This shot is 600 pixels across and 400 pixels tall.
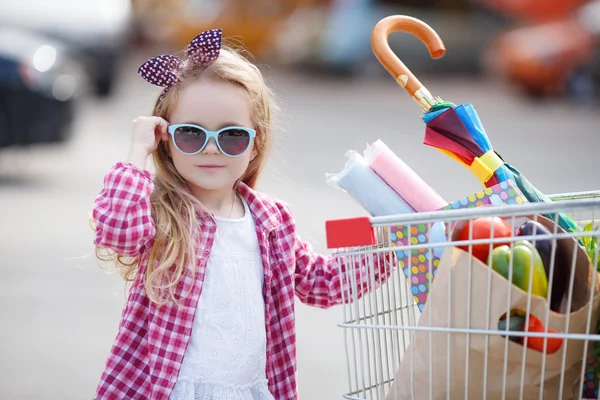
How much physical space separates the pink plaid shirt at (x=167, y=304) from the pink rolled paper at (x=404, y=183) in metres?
0.21

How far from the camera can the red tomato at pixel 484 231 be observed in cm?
230

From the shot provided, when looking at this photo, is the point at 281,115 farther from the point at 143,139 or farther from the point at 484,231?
the point at 484,231

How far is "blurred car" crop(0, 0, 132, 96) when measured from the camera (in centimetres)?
1265

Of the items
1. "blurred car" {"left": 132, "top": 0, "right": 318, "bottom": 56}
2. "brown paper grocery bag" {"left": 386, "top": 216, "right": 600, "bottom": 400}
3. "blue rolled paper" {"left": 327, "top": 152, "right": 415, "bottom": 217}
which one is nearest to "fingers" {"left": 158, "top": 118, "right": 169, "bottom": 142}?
"blue rolled paper" {"left": 327, "top": 152, "right": 415, "bottom": 217}

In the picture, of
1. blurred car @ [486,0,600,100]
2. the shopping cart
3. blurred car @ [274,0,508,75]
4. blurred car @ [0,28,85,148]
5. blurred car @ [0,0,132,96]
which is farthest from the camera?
blurred car @ [274,0,508,75]

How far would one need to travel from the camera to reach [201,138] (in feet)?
8.87

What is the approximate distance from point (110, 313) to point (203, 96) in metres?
2.95

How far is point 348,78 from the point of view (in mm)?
19531

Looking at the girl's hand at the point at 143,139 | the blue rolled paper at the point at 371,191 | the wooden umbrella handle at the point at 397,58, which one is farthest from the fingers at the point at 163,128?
the wooden umbrella handle at the point at 397,58

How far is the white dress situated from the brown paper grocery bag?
1.92ft

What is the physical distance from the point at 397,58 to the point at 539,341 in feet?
3.05

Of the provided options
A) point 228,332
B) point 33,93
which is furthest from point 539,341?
point 33,93

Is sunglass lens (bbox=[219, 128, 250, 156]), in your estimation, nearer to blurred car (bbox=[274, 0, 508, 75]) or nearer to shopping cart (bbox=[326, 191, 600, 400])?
shopping cart (bbox=[326, 191, 600, 400])

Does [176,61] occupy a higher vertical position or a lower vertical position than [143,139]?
higher
